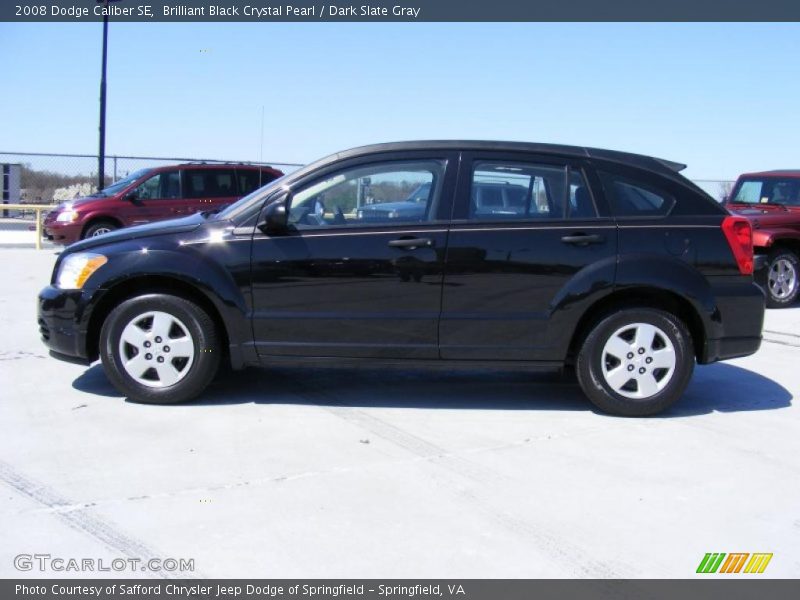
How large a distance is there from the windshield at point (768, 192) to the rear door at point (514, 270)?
7.23 metres

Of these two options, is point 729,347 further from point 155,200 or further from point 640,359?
point 155,200

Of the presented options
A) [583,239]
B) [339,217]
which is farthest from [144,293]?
[583,239]

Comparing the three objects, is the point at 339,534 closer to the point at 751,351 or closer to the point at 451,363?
the point at 451,363

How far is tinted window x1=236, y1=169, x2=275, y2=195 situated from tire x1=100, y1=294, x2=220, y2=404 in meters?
10.9

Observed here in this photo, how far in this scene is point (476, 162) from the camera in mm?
5387

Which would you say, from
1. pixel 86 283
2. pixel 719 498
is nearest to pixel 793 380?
pixel 719 498

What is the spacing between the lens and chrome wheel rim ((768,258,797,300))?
35.7 feet

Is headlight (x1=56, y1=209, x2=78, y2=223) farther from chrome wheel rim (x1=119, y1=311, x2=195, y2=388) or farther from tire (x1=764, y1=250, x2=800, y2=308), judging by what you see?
tire (x1=764, y1=250, x2=800, y2=308)

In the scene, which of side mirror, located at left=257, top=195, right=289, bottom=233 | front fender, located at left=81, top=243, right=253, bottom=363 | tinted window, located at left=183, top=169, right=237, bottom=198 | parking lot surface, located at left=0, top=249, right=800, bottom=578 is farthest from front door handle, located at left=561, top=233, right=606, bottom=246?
tinted window, located at left=183, top=169, right=237, bottom=198

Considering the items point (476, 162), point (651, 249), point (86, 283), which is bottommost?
point (86, 283)
